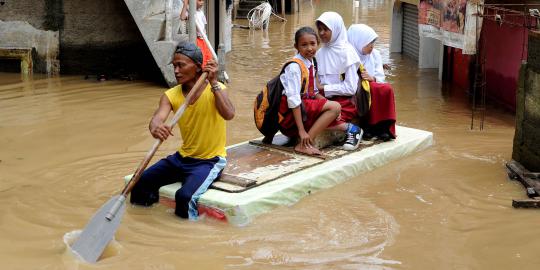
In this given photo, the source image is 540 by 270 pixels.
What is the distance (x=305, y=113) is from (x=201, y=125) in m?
1.23

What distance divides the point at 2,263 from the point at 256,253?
1.46 m

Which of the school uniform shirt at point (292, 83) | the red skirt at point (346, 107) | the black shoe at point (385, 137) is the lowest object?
the black shoe at point (385, 137)

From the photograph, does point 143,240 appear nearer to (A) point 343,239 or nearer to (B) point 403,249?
(A) point 343,239

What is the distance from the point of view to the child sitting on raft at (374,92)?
266 inches

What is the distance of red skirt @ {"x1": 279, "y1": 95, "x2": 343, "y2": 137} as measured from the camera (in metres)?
6.16

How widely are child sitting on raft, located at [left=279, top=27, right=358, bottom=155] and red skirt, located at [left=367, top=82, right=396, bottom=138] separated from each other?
→ 1.97ft

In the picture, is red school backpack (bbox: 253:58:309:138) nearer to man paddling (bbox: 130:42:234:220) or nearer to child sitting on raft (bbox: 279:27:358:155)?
child sitting on raft (bbox: 279:27:358:155)

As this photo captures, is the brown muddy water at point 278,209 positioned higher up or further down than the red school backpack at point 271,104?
further down

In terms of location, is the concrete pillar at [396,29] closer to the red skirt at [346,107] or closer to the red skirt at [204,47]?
the red skirt at [204,47]

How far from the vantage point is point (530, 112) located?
6.04 metres

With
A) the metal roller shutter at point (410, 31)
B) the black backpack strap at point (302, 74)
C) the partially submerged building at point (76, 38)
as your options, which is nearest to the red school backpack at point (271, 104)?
the black backpack strap at point (302, 74)

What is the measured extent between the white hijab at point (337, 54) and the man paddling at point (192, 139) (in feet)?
5.17

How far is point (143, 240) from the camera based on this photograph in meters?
4.71

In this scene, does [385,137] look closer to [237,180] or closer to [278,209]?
[278,209]
